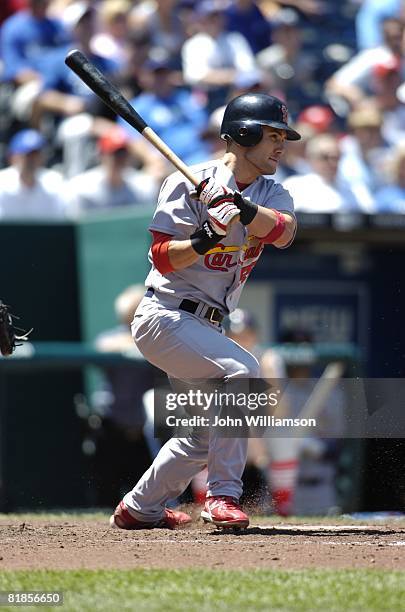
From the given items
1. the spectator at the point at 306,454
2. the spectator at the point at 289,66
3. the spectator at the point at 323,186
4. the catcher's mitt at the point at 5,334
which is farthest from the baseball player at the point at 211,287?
the spectator at the point at 289,66

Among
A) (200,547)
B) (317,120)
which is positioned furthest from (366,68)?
(200,547)

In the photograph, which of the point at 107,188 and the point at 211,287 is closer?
the point at 211,287

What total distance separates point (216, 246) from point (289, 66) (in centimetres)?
765

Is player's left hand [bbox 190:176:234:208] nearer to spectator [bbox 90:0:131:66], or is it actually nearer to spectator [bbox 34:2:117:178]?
spectator [bbox 34:2:117:178]

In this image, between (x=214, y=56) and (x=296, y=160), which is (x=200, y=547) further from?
(x=214, y=56)

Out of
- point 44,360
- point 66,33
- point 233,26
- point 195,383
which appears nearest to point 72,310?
point 44,360

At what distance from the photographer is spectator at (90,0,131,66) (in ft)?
38.2

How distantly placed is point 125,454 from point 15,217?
97.5 inches

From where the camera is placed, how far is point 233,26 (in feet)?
41.4

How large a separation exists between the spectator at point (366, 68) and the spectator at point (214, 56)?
884mm

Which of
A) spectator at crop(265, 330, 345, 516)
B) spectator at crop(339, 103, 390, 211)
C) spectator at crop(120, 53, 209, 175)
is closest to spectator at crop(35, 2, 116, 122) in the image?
spectator at crop(120, 53, 209, 175)

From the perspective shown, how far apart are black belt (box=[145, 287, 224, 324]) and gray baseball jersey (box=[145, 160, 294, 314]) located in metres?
0.02

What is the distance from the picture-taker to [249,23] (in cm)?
1273

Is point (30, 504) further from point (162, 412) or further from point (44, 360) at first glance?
point (162, 412)
